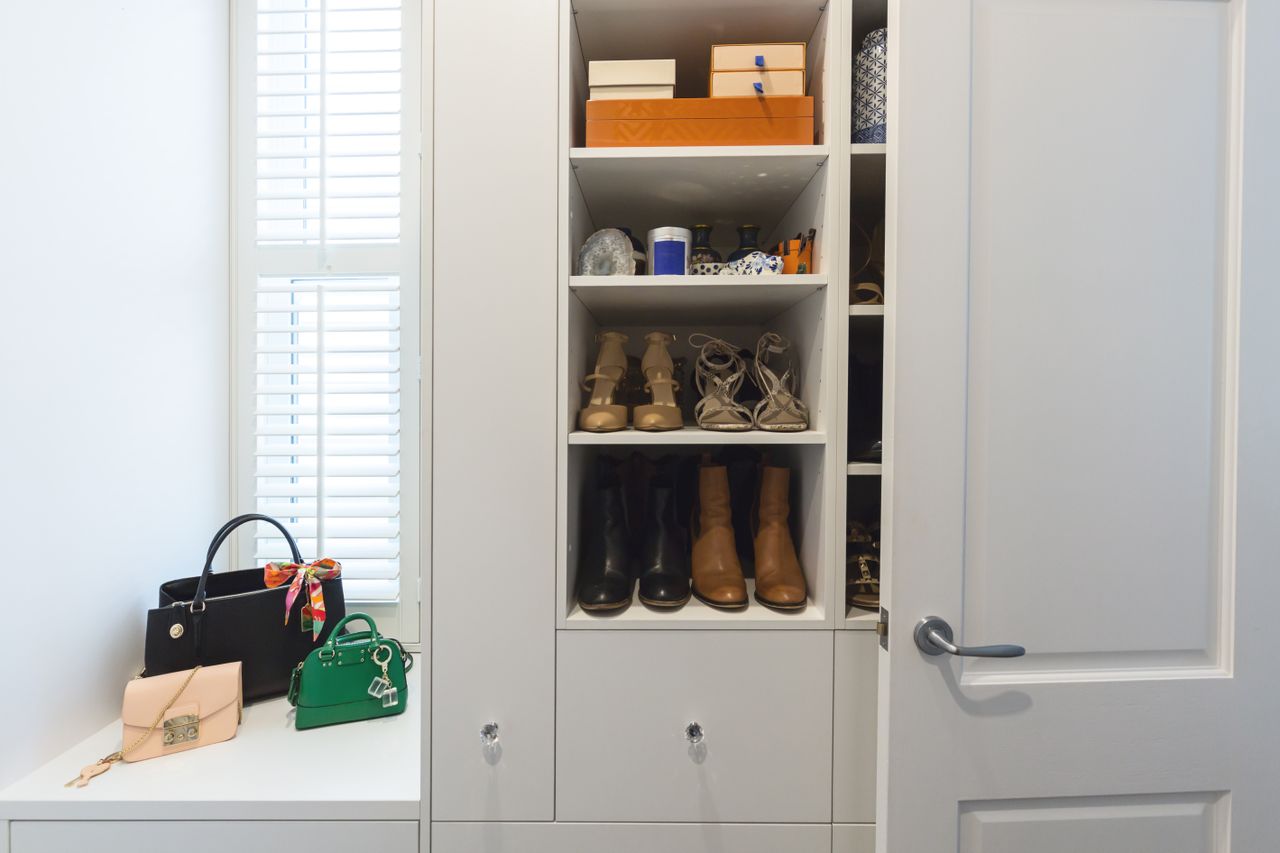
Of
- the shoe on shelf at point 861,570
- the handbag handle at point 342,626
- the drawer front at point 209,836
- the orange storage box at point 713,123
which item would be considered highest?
the orange storage box at point 713,123

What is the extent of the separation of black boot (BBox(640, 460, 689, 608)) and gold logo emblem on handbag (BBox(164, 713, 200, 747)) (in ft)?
2.99

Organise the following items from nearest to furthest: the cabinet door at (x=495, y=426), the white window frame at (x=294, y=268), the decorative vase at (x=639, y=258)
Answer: the cabinet door at (x=495, y=426) → the decorative vase at (x=639, y=258) → the white window frame at (x=294, y=268)

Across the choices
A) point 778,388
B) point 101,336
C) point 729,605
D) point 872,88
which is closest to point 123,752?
point 101,336

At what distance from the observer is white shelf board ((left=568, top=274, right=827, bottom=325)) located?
0.89 m

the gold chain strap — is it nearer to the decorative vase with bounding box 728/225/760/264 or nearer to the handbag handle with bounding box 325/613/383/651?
the handbag handle with bounding box 325/613/383/651

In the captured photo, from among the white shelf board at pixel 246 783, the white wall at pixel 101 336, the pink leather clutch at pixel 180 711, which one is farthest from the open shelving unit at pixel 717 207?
the white wall at pixel 101 336

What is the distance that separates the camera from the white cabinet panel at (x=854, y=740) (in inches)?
35.0

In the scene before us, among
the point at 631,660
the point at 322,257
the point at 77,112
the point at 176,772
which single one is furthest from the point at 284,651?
the point at 77,112

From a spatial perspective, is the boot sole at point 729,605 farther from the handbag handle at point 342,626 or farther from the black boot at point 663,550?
the handbag handle at point 342,626

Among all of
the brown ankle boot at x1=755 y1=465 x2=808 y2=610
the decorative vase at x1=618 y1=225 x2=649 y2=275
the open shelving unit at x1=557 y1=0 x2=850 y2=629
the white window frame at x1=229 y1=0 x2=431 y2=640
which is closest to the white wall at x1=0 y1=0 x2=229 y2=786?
the white window frame at x1=229 y1=0 x2=431 y2=640

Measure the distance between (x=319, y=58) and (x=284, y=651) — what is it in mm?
1447

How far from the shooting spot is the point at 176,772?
969mm

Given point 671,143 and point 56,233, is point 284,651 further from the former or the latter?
point 671,143

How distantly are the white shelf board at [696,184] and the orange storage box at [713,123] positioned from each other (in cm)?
3
